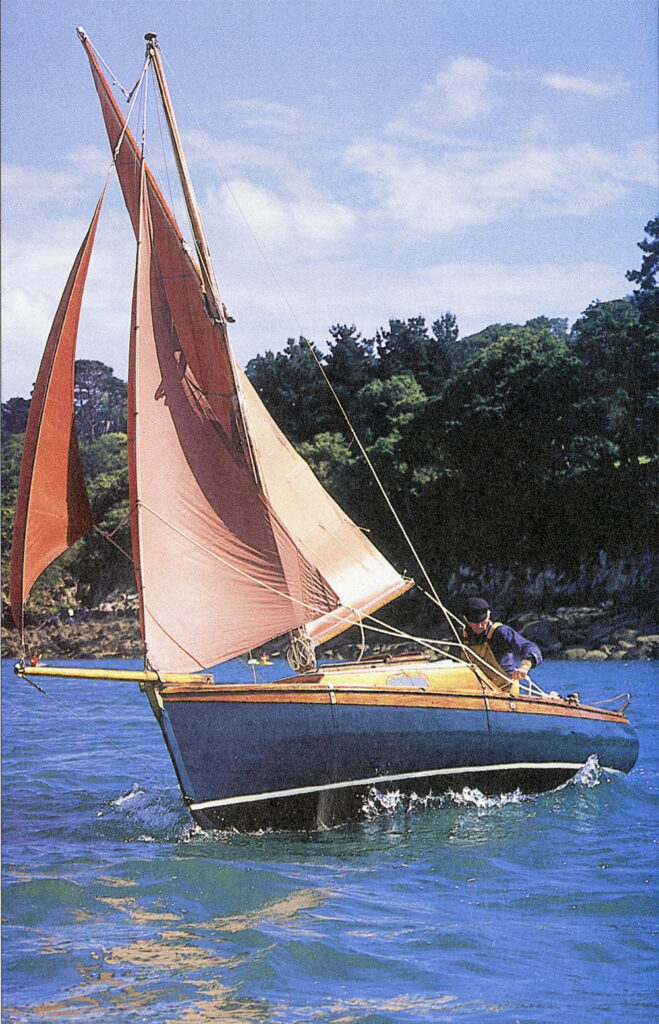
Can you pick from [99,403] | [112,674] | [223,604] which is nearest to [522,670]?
[223,604]

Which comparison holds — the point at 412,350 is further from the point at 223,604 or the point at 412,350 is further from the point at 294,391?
the point at 223,604

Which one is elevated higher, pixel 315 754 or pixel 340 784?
pixel 315 754

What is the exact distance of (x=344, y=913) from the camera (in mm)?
8430

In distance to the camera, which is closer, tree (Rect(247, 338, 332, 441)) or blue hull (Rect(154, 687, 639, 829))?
blue hull (Rect(154, 687, 639, 829))

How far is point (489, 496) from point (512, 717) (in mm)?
41418

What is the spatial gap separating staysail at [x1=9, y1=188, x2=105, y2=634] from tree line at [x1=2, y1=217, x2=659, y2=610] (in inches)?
1249

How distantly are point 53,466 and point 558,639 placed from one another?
123ft

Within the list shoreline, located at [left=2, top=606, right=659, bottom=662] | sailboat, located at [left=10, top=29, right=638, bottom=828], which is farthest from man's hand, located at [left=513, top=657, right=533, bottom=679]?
shoreline, located at [left=2, top=606, right=659, bottom=662]

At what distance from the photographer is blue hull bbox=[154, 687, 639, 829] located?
10891mm

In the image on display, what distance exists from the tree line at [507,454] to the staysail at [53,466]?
31736mm

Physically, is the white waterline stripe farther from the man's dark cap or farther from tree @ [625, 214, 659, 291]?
tree @ [625, 214, 659, 291]

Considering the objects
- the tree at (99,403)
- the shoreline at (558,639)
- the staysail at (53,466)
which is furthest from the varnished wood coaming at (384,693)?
the tree at (99,403)

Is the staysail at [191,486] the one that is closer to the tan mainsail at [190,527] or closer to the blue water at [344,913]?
the tan mainsail at [190,527]

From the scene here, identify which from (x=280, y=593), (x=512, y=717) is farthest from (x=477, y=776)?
(x=280, y=593)
